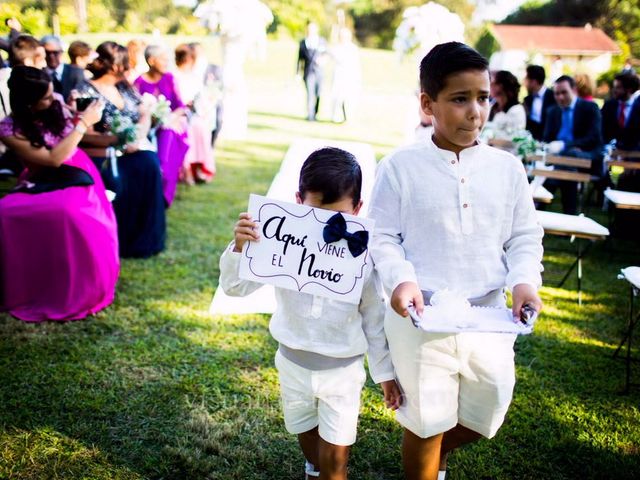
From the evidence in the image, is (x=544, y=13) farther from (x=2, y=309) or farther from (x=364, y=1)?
(x=2, y=309)

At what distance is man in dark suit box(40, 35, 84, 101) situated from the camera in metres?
7.11

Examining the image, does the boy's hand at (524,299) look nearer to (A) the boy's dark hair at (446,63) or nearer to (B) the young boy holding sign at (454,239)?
(B) the young boy holding sign at (454,239)

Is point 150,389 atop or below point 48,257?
below

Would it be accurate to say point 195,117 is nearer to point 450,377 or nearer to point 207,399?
point 207,399

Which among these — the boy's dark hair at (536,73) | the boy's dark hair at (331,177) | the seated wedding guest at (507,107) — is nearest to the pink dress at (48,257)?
the boy's dark hair at (331,177)

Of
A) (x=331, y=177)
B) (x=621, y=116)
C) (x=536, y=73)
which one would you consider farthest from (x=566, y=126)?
(x=331, y=177)

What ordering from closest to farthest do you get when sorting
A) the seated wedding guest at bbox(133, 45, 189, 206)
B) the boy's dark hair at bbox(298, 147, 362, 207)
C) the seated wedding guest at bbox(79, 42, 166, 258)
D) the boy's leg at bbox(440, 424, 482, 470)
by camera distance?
the boy's dark hair at bbox(298, 147, 362, 207), the boy's leg at bbox(440, 424, 482, 470), the seated wedding guest at bbox(79, 42, 166, 258), the seated wedding guest at bbox(133, 45, 189, 206)

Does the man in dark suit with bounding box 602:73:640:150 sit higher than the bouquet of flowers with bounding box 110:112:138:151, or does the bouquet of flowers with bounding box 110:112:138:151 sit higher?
the man in dark suit with bounding box 602:73:640:150

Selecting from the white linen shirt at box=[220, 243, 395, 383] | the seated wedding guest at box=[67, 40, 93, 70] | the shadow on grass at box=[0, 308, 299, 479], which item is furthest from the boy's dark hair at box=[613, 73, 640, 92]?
the white linen shirt at box=[220, 243, 395, 383]

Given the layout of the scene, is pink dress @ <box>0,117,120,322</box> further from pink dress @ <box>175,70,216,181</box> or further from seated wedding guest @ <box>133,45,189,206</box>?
pink dress @ <box>175,70,216,181</box>

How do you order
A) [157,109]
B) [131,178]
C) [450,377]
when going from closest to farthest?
1. [450,377]
2. [131,178]
3. [157,109]

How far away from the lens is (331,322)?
2.02m

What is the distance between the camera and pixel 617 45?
54000 millimetres

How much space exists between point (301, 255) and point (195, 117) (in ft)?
22.5
